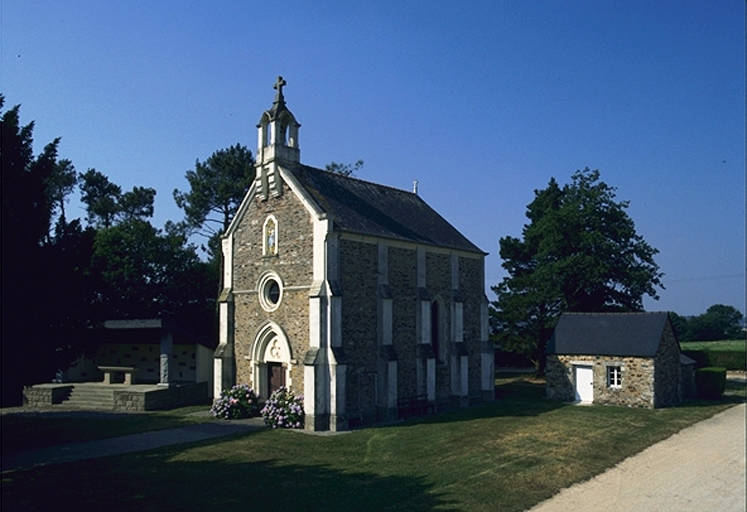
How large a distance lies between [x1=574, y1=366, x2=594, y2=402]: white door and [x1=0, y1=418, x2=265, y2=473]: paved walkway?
49.7 feet

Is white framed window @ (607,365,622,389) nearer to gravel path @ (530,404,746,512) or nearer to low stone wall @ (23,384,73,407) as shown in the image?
gravel path @ (530,404,746,512)

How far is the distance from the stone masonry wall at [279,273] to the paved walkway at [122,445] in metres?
3.01

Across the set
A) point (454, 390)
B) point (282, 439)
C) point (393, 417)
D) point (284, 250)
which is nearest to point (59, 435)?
point (282, 439)

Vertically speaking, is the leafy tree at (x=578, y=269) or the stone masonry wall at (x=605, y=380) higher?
the leafy tree at (x=578, y=269)

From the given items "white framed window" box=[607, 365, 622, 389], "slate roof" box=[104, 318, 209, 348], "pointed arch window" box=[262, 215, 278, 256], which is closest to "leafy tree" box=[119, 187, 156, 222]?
"slate roof" box=[104, 318, 209, 348]

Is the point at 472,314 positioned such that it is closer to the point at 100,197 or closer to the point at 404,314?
the point at 404,314

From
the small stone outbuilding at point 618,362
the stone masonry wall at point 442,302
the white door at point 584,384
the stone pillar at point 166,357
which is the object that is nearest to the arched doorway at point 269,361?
the stone pillar at point 166,357

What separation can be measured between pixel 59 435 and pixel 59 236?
7.58 meters

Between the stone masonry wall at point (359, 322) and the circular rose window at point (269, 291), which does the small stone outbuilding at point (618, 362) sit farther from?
the circular rose window at point (269, 291)

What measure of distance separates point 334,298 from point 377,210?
6.53m

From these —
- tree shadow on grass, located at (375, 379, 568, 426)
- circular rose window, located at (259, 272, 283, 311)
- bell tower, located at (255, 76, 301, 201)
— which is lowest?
tree shadow on grass, located at (375, 379, 568, 426)

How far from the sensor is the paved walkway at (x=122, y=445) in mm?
16875

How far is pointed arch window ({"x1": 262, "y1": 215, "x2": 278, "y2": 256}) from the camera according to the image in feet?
81.0

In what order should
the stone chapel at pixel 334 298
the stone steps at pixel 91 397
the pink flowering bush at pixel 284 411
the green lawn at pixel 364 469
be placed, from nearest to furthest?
1. the green lawn at pixel 364 469
2. the pink flowering bush at pixel 284 411
3. the stone chapel at pixel 334 298
4. the stone steps at pixel 91 397
